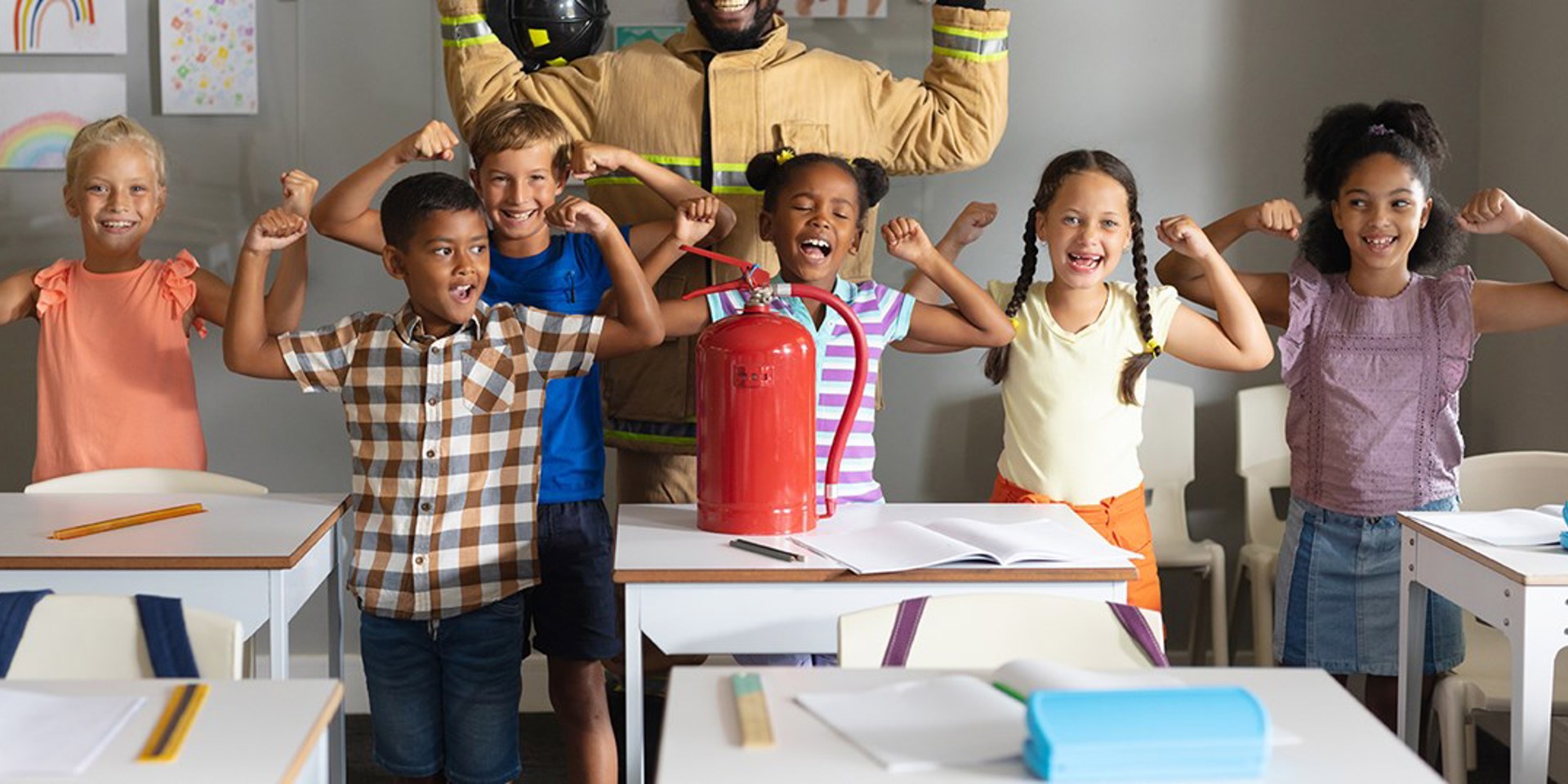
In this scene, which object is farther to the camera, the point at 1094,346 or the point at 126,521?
the point at 1094,346

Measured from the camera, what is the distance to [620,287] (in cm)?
248

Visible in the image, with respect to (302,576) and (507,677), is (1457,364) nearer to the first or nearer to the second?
(507,677)

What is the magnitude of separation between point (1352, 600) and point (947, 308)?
884 millimetres

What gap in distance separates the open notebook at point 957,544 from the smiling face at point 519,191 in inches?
28.7

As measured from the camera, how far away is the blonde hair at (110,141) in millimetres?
3123

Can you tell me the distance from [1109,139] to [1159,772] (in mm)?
2592

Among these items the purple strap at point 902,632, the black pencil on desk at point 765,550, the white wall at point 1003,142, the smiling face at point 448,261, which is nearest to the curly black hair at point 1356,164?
the white wall at point 1003,142

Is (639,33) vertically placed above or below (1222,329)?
above

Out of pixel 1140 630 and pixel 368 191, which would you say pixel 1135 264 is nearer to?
pixel 1140 630

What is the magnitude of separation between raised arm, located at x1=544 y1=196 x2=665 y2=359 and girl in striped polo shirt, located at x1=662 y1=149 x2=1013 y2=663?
0.14m

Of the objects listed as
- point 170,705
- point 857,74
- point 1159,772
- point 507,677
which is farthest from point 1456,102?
point 170,705

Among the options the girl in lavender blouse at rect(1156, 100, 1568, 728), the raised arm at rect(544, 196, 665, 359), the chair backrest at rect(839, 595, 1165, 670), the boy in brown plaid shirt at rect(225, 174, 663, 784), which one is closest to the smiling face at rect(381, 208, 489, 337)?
the boy in brown plaid shirt at rect(225, 174, 663, 784)

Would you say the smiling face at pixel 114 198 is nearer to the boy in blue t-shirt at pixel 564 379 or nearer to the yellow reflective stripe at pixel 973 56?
the boy in blue t-shirt at pixel 564 379

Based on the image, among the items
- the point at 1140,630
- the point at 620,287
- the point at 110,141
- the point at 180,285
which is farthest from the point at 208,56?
the point at 1140,630
